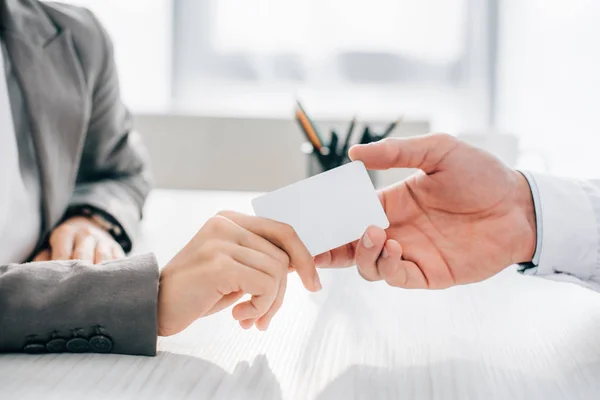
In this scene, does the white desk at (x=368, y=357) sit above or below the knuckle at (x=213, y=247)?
below

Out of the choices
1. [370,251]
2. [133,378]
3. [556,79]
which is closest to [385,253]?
[370,251]

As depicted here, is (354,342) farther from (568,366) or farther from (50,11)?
(50,11)

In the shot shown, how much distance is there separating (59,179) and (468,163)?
0.50 metres

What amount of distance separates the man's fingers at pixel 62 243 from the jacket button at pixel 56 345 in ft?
0.76

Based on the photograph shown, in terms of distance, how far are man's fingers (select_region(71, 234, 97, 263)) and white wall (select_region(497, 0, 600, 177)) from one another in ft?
2.66

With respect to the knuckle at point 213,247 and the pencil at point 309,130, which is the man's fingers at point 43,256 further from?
the pencil at point 309,130

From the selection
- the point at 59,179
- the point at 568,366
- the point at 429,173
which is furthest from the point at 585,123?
the point at 59,179

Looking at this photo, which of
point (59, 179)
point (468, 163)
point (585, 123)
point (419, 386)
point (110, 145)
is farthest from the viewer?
point (585, 123)

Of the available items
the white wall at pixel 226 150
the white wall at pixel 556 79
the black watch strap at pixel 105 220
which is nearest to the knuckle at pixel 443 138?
the black watch strap at pixel 105 220

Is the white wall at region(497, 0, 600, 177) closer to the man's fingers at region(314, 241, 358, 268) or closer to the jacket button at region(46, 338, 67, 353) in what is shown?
the man's fingers at region(314, 241, 358, 268)

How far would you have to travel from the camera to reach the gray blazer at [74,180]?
1.56 ft

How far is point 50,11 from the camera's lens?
2.82 ft

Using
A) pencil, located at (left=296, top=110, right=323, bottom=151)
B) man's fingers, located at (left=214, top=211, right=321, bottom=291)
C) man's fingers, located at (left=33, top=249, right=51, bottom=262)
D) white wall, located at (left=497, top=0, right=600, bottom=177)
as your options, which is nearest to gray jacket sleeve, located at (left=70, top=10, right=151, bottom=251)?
man's fingers, located at (left=33, top=249, right=51, bottom=262)

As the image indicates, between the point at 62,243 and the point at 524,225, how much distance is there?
50cm
